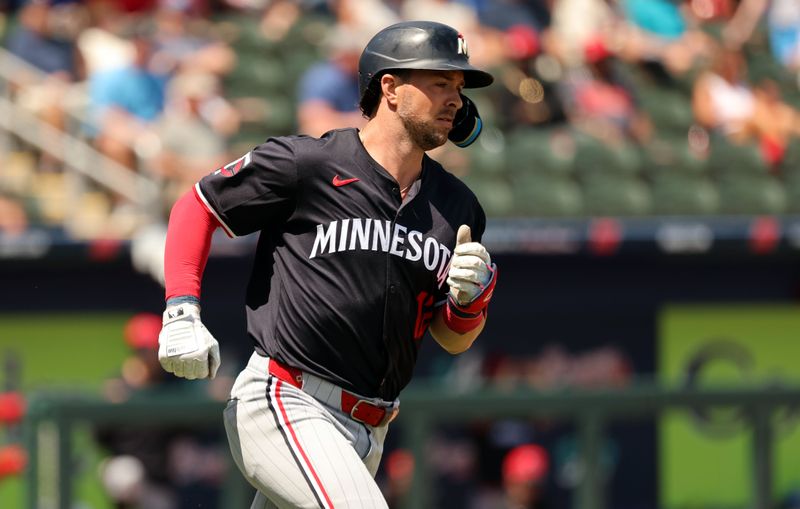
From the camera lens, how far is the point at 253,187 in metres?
3.82

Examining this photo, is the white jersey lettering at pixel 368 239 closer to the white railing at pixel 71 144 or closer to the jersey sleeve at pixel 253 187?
the jersey sleeve at pixel 253 187

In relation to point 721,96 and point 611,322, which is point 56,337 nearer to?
point 611,322

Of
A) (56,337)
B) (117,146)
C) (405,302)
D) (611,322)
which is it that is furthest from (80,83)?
(405,302)

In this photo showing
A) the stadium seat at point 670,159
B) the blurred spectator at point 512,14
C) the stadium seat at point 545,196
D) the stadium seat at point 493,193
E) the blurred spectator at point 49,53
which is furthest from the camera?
the blurred spectator at point 512,14

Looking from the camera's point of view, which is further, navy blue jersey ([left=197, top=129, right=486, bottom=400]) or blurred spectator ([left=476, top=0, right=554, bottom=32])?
blurred spectator ([left=476, top=0, right=554, bottom=32])

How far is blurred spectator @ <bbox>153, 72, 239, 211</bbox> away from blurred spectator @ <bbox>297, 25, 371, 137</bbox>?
1.64ft

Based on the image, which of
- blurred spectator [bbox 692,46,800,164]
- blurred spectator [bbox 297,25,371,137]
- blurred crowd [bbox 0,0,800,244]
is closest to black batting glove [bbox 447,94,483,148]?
blurred crowd [bbox 0,0,800,244]

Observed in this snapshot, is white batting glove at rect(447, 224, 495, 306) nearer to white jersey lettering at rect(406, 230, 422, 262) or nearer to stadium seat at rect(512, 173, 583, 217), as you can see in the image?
white jersey lettering at rect(406, 230, 422, 262)

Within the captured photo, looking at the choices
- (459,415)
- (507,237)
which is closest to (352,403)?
(459,415)

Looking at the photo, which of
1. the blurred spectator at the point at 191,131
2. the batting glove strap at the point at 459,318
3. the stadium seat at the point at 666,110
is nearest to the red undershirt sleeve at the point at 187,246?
the batting glove strap at the point at 459,318

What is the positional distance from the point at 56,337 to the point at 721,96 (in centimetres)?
493

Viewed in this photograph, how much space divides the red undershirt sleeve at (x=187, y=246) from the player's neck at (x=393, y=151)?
1.55 feet

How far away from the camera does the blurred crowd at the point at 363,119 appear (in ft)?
28.4

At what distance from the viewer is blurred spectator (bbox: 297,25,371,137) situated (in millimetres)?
8805
